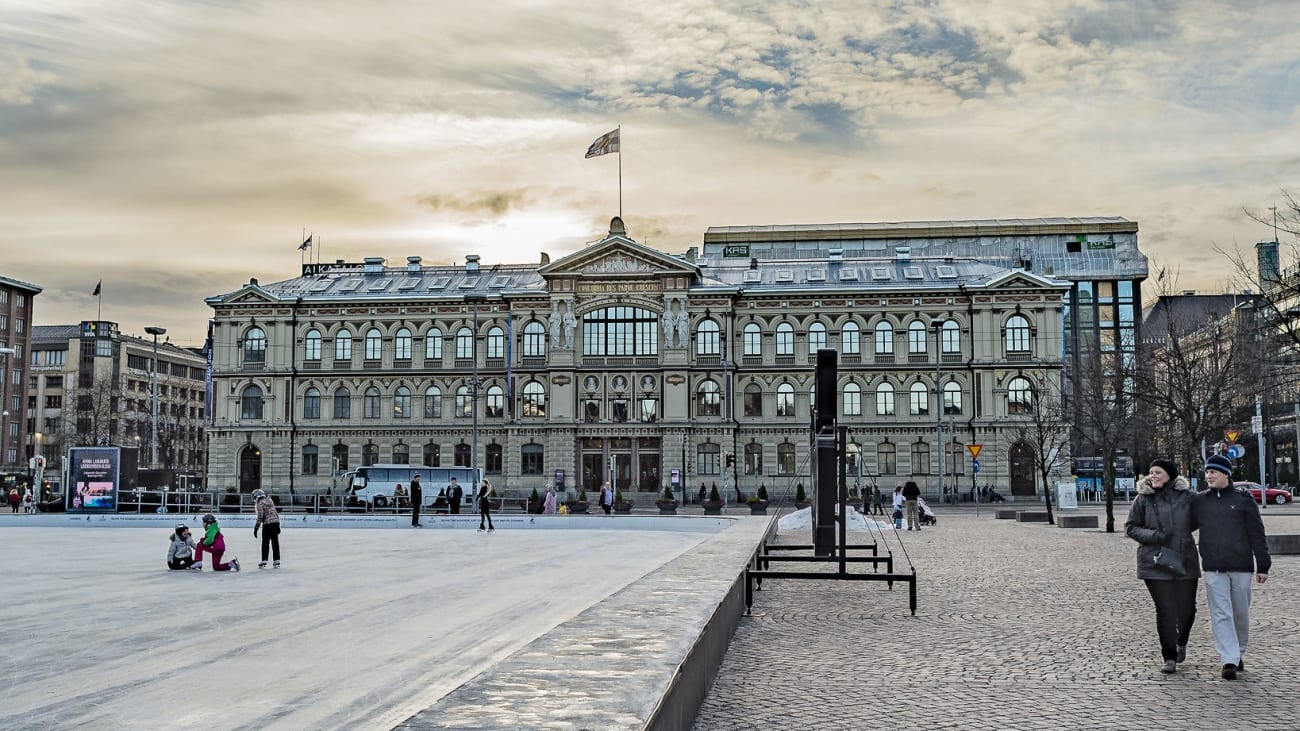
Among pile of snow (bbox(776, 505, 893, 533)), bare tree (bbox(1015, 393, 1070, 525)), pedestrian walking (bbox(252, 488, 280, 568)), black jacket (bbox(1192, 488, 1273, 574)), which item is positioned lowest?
pile of snow (bbox(776, 505, 893, 533))

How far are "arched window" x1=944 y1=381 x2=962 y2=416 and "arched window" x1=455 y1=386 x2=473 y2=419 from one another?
31936 millimetres

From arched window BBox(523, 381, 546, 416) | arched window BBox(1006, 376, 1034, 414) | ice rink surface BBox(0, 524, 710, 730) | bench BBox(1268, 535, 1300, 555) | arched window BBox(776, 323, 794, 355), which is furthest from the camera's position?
arched window BBox(523, 381, 546, 416)

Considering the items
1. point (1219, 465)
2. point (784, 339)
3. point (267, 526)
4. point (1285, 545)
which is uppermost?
point (784, 339)

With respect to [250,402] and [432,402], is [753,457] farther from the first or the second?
[250,402]

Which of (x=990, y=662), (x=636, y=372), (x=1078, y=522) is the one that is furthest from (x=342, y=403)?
(x=990, y=662)

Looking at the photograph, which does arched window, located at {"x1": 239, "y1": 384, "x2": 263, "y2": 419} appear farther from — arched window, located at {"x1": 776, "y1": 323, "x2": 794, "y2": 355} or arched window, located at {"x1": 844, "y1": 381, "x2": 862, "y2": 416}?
arched window, located at {"x1": 844, "y1": 381, "x2": 862, "y2": 416}

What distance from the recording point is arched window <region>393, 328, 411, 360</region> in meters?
84.6

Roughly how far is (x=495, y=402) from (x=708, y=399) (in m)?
14.6

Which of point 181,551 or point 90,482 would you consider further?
point 90,482

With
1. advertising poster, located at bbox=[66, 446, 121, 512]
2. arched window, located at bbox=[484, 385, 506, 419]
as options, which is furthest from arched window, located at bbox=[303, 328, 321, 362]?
advertising poster, located at bbox=[66, 446, 121, 512]

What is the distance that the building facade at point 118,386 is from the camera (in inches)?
5482

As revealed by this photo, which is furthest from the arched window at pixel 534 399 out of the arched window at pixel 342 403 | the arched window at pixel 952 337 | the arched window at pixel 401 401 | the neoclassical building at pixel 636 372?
the arched window at pixel 952 337

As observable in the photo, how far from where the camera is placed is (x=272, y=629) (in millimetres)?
14969

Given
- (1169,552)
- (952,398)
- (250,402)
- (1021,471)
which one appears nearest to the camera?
(1169,552)
